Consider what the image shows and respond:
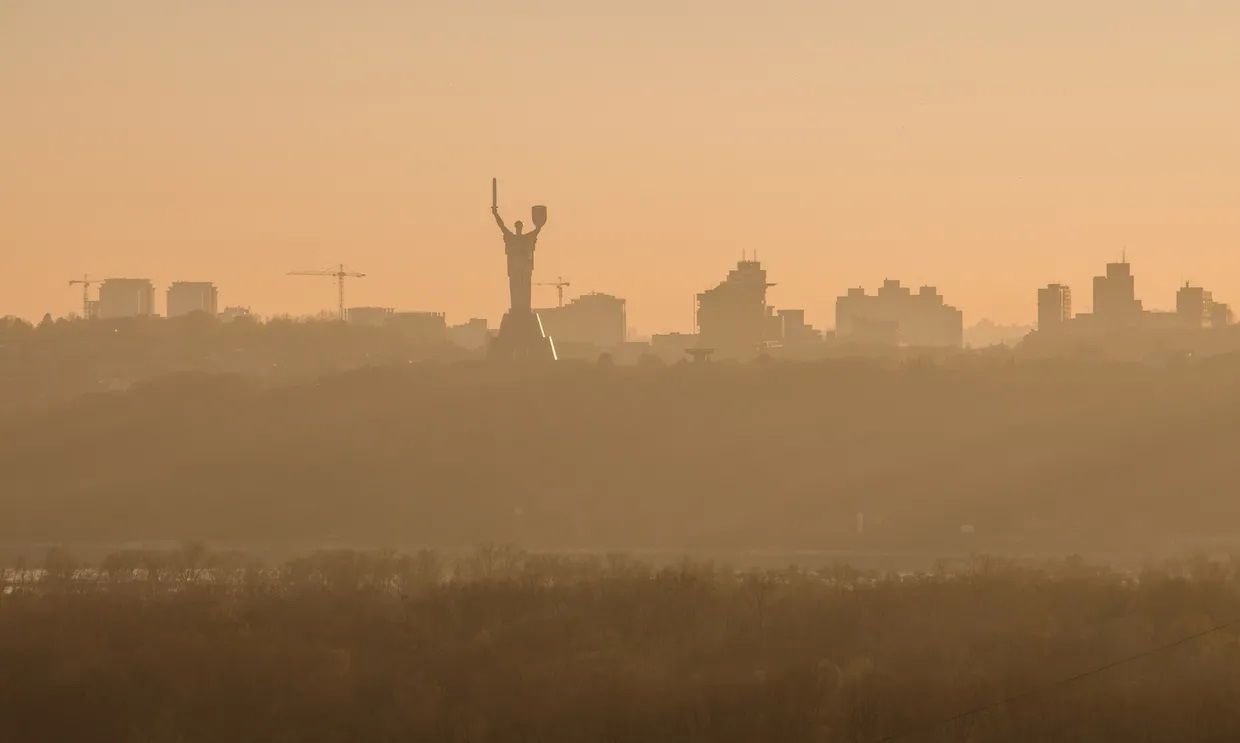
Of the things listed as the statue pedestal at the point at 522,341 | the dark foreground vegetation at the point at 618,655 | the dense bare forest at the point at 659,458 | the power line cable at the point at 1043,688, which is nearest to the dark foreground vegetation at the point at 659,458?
the dense bare forest at the point at 659,458

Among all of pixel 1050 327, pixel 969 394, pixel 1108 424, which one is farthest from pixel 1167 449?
pixel 1050 327

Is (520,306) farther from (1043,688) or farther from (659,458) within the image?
(1043,688)

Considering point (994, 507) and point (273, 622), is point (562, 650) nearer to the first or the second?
point (273, 622)

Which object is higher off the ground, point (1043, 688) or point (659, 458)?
point (659, 458)

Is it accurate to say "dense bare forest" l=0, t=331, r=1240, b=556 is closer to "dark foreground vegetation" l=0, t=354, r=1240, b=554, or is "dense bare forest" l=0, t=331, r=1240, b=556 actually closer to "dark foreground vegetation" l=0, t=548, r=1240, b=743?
"dark foreground vegetation" l=0, t=354, r=1240, b=554

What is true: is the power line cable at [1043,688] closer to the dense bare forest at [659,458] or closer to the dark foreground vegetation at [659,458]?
the dark foreground vegetation at [659,458]

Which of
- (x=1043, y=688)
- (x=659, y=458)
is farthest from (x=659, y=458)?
(x=1043, y=688)

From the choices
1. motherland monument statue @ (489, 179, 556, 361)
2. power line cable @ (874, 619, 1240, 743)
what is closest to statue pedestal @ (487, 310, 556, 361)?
motherland monument statue @ (489, 179, 556, 361)
